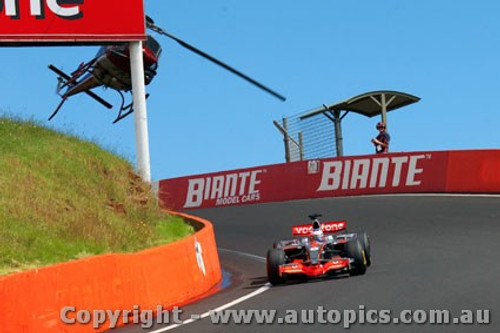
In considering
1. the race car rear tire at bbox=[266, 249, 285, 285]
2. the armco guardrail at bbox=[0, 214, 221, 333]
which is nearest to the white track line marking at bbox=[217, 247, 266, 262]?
the armco guardrail at bbox=[0, 214, 221, 333]

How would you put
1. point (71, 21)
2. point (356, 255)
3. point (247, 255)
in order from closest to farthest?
point (356, 255) < point (247, 255) < point (71, 21)

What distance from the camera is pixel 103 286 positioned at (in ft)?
34.9

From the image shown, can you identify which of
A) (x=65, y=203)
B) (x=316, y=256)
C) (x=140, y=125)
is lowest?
(x=316, y=256)

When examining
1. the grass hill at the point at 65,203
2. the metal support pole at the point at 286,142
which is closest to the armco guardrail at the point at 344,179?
the metal support pole at the point at 286,142

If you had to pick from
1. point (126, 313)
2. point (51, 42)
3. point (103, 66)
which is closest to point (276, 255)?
point (126, 313)

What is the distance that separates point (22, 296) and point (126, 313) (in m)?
2.04

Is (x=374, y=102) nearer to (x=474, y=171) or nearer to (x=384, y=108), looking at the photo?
(x=384, y=108)

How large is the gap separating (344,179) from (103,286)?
1925cm

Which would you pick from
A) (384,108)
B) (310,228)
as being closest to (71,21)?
(310,228)

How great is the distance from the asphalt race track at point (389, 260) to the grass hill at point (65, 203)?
1.98 m

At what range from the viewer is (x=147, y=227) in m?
17.1

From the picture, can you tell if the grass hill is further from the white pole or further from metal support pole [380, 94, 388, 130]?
metal support pole [380, 94, 388, 130]

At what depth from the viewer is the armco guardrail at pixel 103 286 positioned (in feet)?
29.8

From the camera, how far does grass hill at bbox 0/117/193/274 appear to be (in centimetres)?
1290
